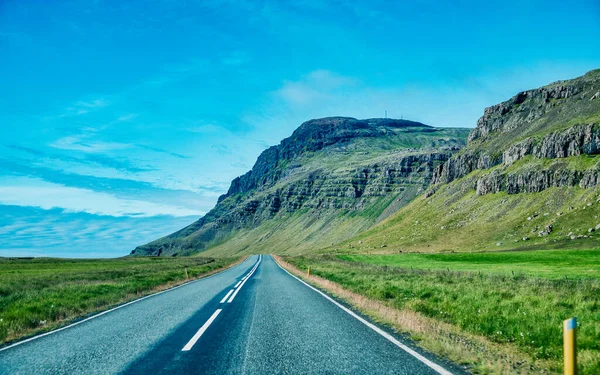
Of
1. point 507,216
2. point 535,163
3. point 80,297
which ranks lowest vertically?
point 80,297

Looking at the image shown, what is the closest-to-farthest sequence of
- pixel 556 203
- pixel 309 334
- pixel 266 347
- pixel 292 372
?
pixel 292 372 → pixel 266 347 → pixel 309 334 → pixel 556 203

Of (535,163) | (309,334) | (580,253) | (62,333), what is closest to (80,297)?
(62,333)

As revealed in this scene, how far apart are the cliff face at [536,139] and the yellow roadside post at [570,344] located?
112 metres

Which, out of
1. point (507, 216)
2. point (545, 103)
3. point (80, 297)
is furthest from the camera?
point (545, 103)

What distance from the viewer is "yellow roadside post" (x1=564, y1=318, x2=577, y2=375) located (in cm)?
469

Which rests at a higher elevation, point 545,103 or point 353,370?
point 545,103

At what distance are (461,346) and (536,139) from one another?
13711 centimetres

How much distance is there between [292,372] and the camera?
22.4 feet

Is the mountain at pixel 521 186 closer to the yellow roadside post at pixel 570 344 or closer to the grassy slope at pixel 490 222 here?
the grassy slope at pixel 490 222

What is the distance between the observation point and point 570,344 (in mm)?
4738

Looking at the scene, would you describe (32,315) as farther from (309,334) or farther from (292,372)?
(292,372)

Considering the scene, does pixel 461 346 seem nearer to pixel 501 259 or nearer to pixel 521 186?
pixel 501 259

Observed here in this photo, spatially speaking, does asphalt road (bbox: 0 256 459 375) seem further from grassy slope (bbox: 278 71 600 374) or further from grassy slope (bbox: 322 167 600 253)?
grassy slope (bbox: 322 167 600 253)

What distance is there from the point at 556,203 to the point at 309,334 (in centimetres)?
10809
